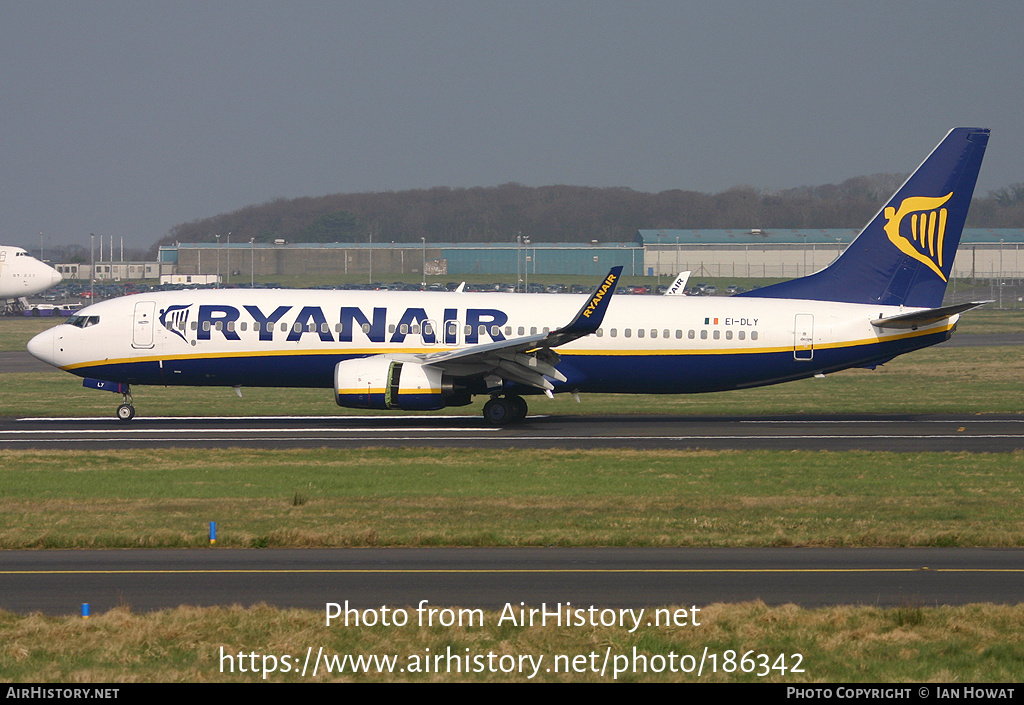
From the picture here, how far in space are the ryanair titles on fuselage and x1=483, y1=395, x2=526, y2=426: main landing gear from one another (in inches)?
83.1

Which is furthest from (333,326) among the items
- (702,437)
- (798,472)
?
(798,472)

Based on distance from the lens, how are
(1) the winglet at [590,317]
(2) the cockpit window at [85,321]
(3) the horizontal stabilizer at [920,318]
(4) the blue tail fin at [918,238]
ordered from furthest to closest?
(2) the cockpit window at [85,321] → (4) the blue tail fin at [918,238] → (3) the horizontal stabilizer at [920,318] → (1) the winglet at [590,317]

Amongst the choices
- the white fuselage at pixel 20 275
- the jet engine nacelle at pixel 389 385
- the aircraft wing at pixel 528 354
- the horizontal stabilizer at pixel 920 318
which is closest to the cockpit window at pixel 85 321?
the jet engine nacelle at pixel 389 385

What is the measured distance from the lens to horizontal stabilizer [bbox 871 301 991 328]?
3391 cm

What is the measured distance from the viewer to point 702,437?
110ft

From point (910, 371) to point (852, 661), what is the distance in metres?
A: 47.7

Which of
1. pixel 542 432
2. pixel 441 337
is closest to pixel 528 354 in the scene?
pixel 542 432

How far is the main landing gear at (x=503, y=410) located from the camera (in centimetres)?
3625

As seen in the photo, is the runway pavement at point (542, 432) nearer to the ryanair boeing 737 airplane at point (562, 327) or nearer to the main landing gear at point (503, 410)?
the main landing gear at point (503, 410)

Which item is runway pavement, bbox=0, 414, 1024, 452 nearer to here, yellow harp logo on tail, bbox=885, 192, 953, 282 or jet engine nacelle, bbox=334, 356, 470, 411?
jet engine nacelle, bbox=334, 356, 470, 411

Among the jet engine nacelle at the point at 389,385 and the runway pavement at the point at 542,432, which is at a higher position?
the jet engine nacelle at the point at 389,385

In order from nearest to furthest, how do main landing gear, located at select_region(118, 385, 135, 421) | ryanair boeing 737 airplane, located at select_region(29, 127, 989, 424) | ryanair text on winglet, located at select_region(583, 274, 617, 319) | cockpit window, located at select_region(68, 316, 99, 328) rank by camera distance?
ryanair text on winglet, located at select_region(583, 274, 617, 319) → ryanair boeing 737 airplane, located at select_region(29, 127, 989, 424) → cockpit window, located at select_region(68, 316, 99, 328) → main landing gear, located at select_region(118, 385, 135, 421)

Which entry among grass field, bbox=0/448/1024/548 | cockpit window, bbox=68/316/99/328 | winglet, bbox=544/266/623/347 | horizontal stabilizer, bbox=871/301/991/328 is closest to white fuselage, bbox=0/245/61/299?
cockpit window, bbox=68/316/99/328

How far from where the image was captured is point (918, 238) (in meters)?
36.4
